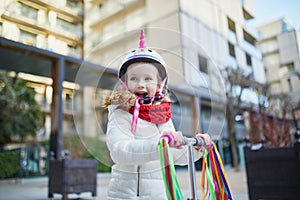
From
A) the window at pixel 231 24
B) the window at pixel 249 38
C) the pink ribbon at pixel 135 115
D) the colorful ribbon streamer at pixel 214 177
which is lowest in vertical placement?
the colorful ribbon streamer at pixel 214 177

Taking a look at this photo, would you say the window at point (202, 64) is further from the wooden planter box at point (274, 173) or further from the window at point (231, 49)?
the window at point (231, 49)

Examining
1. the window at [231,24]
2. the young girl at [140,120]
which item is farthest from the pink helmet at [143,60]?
the window at [231,24]

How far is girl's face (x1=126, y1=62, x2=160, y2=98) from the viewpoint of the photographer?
28.8 inches

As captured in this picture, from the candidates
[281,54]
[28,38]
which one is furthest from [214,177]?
[28,38]

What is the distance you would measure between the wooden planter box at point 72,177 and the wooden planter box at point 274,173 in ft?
5.46

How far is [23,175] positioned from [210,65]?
648 cm

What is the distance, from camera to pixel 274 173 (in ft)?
6.12

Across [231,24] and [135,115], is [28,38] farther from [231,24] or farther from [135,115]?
[135,115]

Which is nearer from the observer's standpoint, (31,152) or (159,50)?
(159,50)

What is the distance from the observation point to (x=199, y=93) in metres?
0.98

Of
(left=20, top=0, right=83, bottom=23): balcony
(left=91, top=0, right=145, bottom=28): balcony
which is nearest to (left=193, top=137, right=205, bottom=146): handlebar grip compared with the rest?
(left=91, top=0, right=145, bottom=28): balcony

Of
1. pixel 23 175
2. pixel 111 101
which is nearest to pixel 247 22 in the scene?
pixel 111 101

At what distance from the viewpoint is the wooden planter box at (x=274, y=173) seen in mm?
1777

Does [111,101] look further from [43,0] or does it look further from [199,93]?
[43,0]
